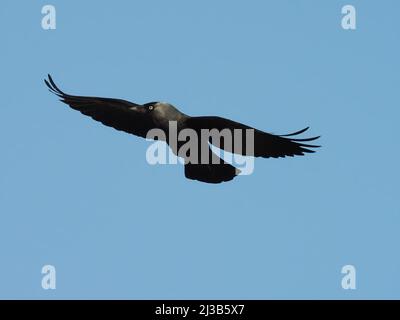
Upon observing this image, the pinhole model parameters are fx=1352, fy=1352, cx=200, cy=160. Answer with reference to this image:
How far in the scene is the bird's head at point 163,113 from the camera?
61.5 feet

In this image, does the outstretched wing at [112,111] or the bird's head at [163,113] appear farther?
the outstretched wing at [112,111]

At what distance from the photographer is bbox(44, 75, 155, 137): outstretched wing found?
64.8ft

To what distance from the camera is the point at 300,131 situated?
1830cm

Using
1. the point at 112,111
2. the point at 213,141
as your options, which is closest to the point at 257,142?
the point at 213,141

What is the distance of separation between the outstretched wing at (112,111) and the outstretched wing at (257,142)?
1371 mm

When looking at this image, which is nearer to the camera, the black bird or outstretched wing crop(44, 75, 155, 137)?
the black bird

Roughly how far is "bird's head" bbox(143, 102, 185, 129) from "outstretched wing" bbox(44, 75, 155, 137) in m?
0.47

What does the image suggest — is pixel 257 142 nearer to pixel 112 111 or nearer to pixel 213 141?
pixel 213 141

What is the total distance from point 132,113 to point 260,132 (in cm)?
220
